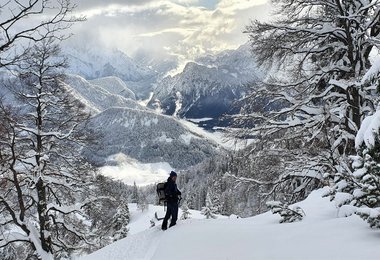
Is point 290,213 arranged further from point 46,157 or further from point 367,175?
point 46,157

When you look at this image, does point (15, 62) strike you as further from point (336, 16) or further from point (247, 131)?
point (336, 16)

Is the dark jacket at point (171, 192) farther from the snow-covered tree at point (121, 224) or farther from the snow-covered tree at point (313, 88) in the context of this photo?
the snow-covered tree at point (121, 224)

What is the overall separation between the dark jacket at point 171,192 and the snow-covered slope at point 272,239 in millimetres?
819

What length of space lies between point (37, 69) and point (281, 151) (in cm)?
858

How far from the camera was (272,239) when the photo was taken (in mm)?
8203

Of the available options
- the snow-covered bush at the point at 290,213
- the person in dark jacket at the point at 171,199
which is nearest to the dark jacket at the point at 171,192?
the person in dark jacket at the point at 171,199

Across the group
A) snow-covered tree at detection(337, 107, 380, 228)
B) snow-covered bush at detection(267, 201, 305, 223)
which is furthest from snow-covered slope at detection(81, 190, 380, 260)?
snow-covered tree at detection(337, 107, 380, 228)

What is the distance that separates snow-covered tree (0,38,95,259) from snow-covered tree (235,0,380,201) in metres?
6.15

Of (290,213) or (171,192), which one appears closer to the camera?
(290,213)

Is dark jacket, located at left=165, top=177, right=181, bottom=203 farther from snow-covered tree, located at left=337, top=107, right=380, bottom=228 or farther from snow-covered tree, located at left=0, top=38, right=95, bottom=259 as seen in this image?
snow-covered tree, located at left=337, top=107, right=380, bottom=228

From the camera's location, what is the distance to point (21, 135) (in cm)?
1477

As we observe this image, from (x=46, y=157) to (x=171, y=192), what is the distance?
169 inches

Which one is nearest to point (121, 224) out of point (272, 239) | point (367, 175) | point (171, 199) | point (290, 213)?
point (171, 199)

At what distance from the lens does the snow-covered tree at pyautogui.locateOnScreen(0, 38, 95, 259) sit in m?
14.1
